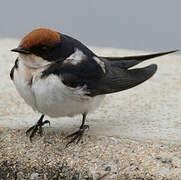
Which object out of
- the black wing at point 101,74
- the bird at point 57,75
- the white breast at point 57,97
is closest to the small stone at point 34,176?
the bird at point 57,75

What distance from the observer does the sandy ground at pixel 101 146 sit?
2.93 metres

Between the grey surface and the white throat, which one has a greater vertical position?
the white throat

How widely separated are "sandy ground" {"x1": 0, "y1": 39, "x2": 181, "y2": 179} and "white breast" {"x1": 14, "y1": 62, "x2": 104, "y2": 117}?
10.1 inches

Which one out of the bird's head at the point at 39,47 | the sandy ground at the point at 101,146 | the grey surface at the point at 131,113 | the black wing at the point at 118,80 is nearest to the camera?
the bird's head at the point at 39,47

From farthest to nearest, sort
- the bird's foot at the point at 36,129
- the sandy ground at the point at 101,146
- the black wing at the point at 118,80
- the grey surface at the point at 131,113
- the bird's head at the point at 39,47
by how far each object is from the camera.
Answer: the grey surface at the point at 131,113 < the bird's foot at the point at 36,129 < the black wing at the point at 118,80 < the sandy ground at the point at 101,146 < the bird's head at the point at 39,47

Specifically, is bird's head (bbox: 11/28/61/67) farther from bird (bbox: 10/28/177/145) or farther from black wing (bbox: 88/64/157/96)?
black wing (bbox: 88/64/157/96)

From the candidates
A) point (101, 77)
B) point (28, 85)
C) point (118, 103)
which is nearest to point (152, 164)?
point (101, 77)

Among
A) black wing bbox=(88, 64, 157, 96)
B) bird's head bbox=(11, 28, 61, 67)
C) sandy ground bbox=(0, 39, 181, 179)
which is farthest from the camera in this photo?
black wing bbox=(88, 64, 157, 96)

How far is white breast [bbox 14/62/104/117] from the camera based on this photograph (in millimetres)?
2838

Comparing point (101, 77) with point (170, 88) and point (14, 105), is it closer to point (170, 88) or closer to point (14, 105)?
point (14, 105)

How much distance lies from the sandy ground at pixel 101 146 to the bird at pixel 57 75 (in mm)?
138

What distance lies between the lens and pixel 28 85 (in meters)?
2.90

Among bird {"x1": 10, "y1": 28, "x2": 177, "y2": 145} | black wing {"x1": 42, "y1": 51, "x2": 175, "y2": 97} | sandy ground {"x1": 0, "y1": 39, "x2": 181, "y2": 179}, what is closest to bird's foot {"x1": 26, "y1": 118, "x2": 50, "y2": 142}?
sandy ground {"x1": 0, "y1": 39, "x2": 181, "y2": 179}

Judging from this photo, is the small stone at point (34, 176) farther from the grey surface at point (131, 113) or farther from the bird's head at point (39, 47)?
the bird's head at point (39, 47)
